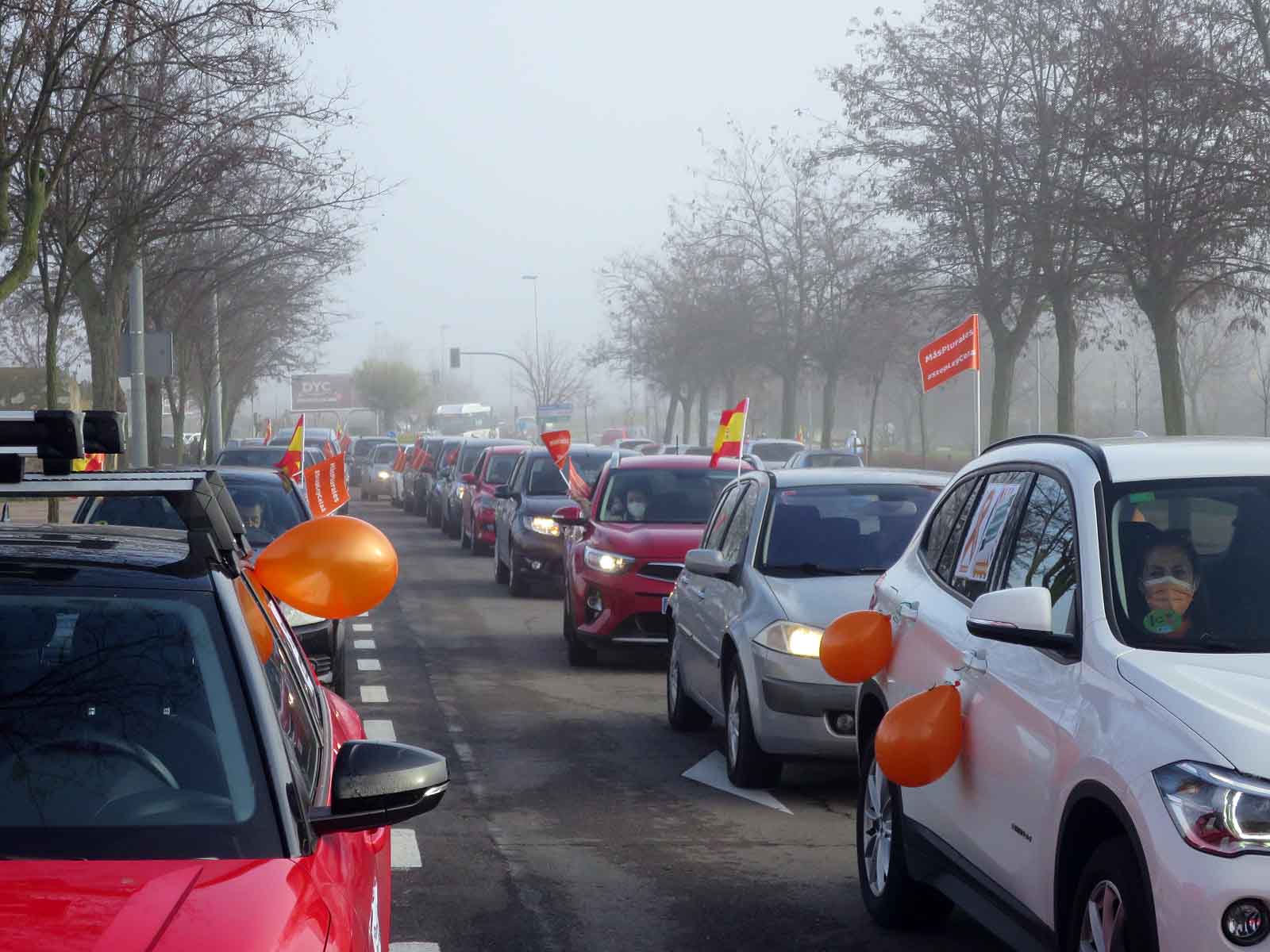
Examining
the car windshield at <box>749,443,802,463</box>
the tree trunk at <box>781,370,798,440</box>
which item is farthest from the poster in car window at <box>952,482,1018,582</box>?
the tree trunk at <box>781,370,798,440</box>

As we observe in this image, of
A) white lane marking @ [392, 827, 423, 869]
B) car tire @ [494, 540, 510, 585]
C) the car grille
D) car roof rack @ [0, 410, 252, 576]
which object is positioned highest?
car roof rack @ [0, 410, 252, 576]

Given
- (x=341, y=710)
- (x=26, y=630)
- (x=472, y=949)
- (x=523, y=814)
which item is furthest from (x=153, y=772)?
(x=523, y=814)

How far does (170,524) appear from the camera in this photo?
10.8 metres

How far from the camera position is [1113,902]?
158 inches

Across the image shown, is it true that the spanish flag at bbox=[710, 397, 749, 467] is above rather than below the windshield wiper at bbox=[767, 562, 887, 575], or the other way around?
above

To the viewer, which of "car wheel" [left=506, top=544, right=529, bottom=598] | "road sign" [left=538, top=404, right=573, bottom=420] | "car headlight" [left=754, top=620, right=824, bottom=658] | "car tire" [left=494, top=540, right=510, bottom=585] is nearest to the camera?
"car headlight" [left=754, top=620, right=824, bottom=658]

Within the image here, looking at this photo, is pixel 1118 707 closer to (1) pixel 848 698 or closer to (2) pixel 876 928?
(2) pixel 876 928

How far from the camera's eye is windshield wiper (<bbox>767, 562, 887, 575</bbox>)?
9.25 m

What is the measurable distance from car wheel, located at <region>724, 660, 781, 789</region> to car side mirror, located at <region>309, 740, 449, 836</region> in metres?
5.00

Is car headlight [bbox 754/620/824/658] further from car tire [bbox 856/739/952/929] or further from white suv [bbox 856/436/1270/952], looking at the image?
white suv [bbox 856/436/1270/952]

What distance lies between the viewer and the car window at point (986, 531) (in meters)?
5.50

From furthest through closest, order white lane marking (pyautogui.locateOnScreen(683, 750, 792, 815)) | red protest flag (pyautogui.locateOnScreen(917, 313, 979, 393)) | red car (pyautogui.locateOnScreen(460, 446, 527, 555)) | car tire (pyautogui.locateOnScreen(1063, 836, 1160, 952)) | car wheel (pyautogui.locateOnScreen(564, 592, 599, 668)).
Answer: red car (pyautogui.locateOnScreen(460, 446, 527, 555))
red protest flag (pyautogui.locateOnScreen(917, 313, 979, 393))
car wheel (pyautogui.locateOnScreen(564, 592, 599, 668))
white lane marking (pyautogui.locateOnScreen(683, 750, 792, 815))
car tire (pyautogui.locateOnScreen(1063, 836, 1160, 952))

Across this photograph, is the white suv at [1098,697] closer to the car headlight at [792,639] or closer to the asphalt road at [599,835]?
the asphalt road at [599,835]

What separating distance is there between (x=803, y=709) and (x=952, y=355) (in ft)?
26.8
